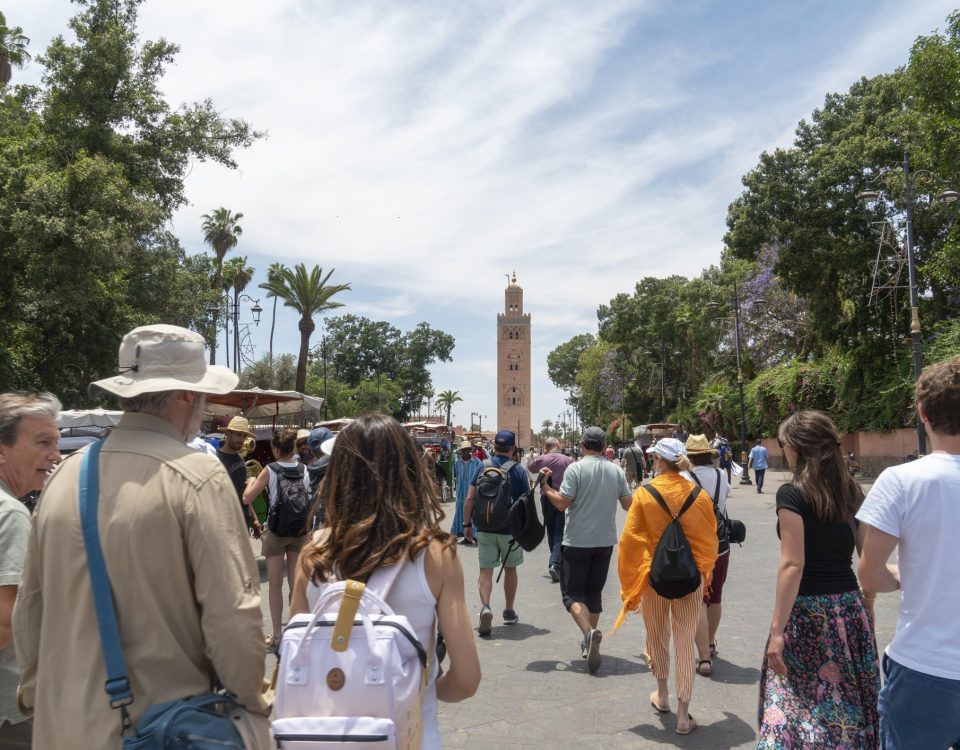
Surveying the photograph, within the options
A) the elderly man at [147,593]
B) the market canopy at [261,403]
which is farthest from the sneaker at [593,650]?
the market canopy at [261,403]

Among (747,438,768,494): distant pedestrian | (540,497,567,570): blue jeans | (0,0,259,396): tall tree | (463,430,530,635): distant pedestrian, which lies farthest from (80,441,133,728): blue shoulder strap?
(747,438,768,494): distant pedestrian

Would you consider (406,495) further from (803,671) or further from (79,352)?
(79,352)

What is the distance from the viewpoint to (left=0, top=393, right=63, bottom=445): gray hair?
10.2 feet

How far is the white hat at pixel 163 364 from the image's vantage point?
2.51 m

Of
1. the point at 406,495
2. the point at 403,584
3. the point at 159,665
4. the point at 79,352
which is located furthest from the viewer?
the point at 79,352

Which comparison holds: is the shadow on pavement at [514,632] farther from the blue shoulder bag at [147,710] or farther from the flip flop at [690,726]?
the blue shoulder bag at [147,710]

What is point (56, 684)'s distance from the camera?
2219mm

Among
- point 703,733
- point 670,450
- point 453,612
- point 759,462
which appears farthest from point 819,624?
point 759,462

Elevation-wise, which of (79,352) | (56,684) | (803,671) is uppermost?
(79,352)

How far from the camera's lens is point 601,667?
6578mm

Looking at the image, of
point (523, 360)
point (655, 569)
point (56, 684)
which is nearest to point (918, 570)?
point (655, 569)

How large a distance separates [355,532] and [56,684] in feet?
2.88

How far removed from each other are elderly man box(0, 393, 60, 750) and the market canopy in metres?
11.1

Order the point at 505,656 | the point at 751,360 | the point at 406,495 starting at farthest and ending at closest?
the point at 751,360 < the point at 505,656 < the point at 406,495
